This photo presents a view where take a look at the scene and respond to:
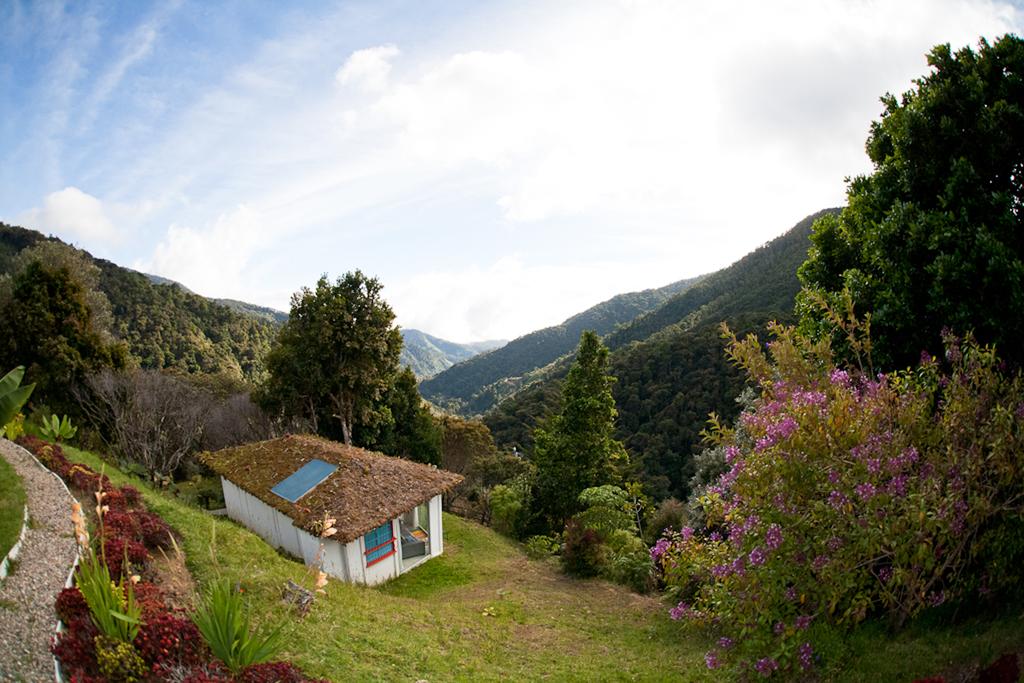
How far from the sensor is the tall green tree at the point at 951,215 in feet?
22.2

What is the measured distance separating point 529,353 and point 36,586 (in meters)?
170

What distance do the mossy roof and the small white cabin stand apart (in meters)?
0.03

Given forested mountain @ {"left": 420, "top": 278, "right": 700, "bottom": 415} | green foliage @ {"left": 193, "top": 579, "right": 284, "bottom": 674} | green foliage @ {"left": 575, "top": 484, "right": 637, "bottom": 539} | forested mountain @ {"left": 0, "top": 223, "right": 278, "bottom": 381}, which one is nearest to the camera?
green foliage @ {"left": 193, "top": 579, "right": 284, "bottom": 674}

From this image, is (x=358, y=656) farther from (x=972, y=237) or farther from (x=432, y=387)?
(x=432, y=387)

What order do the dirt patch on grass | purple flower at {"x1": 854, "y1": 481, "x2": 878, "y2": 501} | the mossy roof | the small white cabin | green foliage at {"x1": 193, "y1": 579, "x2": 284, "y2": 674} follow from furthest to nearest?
the mossy roof → the small white cabin → the dirt patch on grass → green foliage at {"x1": 193, "y1": 579, "x2": 284, "y2": 674} → purple flower at {"x1": 854, "y1": 481, "x2": 878, "y2": 501}

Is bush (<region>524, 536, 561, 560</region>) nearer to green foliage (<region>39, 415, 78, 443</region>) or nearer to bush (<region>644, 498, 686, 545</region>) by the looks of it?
bush (<region>644, 498, 686, 545</region>)

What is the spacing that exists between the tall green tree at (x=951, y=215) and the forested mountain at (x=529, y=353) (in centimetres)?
14090

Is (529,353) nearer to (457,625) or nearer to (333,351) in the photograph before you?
(333,351)

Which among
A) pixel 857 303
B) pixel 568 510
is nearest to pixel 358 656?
pixel 857 303

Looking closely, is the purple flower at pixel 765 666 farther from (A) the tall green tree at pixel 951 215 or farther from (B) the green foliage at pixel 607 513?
(B) the green foliage at pixel 607 513

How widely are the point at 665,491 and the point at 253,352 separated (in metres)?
61.7

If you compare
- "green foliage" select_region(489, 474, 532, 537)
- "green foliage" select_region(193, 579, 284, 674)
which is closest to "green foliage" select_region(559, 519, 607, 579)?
"green foliage" select_region(489, 474, 532, 537)

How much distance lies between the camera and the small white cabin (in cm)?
1600

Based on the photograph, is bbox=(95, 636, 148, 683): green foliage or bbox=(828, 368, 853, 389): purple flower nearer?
bbox=(95, 636, 148, 683): green foliage
